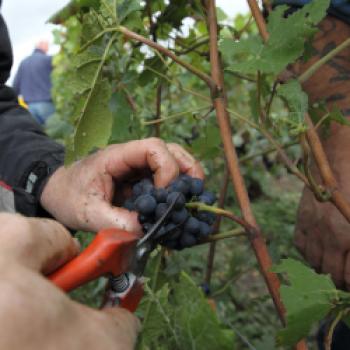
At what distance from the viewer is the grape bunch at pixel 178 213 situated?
997 mm

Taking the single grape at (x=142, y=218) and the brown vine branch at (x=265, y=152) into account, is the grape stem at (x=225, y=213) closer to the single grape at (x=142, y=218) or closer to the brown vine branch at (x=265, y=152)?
the single grape at (x=142, y=218)

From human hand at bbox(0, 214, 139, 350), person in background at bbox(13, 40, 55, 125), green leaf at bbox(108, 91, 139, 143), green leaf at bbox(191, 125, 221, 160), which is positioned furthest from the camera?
person in background at bbox(13, 40, 55, 125)

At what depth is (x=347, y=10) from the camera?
4.49 feet

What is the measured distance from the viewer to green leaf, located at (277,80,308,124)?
1001 millimetres

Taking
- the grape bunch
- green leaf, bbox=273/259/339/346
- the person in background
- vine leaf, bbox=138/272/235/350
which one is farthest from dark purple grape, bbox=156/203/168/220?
the person in background

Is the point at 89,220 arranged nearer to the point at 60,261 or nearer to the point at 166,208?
the point at 166,208

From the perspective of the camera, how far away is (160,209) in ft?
3.27

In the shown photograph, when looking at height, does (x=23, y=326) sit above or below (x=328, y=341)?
above

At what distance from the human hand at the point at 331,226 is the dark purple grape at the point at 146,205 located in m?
0.51

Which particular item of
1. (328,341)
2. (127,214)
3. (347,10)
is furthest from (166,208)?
(347,10)

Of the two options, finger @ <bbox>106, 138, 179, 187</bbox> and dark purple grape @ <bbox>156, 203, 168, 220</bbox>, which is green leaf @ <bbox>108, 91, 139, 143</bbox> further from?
dark purple grape @ <bbox>156, 203, 168, 220</bbox>

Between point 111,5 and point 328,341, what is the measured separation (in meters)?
0.86

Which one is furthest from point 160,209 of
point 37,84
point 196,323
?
point 37,84

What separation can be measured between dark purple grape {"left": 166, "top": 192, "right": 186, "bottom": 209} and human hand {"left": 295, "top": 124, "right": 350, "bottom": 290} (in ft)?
1.53
